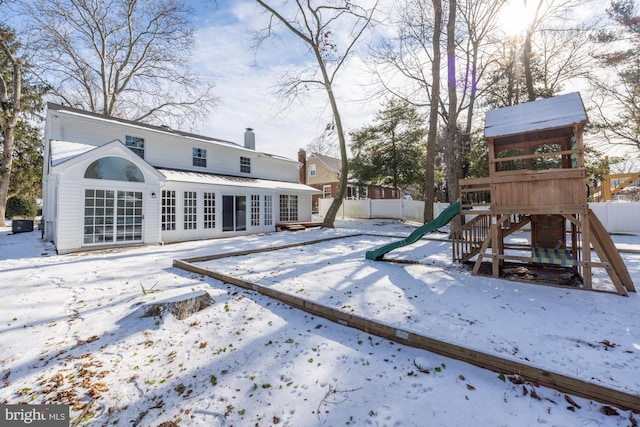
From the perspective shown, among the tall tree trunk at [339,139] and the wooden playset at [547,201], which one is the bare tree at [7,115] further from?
the wooden playset at [547,201]

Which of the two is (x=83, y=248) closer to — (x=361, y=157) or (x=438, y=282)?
(x=438, y=282)

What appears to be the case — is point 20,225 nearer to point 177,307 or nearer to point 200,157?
point 200,157

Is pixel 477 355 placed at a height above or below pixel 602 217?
below

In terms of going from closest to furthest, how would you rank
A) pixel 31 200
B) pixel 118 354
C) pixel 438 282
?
pixel 118 354, pixel 438 282, pixel 31 200

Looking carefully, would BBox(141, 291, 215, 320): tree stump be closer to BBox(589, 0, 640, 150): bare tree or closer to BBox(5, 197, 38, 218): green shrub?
BBox(589, 0, 640, 150): bare tree

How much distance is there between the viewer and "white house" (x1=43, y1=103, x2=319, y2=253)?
8.55 metres

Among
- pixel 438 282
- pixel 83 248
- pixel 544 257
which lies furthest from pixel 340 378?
pixel 83 248

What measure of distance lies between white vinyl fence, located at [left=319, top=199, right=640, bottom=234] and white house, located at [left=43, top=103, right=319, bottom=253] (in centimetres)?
789

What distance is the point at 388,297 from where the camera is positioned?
4520 millimetres

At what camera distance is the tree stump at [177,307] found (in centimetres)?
376

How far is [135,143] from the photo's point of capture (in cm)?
1239

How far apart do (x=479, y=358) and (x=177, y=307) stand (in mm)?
3762

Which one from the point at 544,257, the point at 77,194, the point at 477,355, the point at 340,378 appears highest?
the point at 77,194

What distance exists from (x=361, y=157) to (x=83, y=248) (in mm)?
18149
